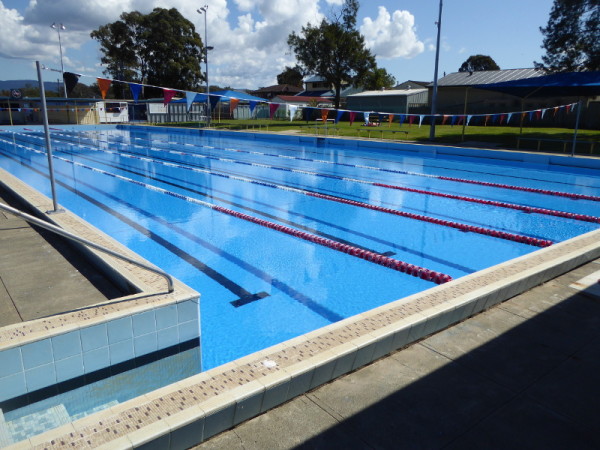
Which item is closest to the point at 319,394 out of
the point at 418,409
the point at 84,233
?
the point at 418,409

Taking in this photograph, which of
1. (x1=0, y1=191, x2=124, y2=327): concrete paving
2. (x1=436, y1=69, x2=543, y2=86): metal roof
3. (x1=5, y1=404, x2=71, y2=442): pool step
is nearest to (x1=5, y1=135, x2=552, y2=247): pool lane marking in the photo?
(x1=0, y1=191, x2=124, y2=327): concrete paving

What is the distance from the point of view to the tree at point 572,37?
2142cm

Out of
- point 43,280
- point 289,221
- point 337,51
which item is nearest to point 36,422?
point 43,280

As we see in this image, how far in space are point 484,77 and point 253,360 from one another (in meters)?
37.4

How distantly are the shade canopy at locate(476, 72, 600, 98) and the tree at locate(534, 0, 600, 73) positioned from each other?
5217 millimetres

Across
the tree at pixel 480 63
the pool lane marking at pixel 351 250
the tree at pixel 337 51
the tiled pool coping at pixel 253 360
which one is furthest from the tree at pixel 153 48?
the tree at pixel 480 63

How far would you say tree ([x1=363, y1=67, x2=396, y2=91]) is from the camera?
130 ft

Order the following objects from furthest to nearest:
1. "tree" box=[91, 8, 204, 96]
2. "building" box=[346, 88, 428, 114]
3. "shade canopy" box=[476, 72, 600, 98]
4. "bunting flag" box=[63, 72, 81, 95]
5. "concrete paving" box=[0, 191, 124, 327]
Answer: "tree" box=[91, 8, 204, 96] < "building" box=[346, 88, 428, 114] < "shade canopy" box=[476, 72, 600, 98] < "bunting flag" box=[63, 72, 81, 95] < "concrete paving" box=[0, 191, 124, 327]

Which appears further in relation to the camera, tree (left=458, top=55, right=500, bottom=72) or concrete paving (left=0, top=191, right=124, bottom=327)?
tree (left=458, top=55, right=500, bottom=72)

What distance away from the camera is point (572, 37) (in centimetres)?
2225

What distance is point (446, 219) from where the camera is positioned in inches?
328

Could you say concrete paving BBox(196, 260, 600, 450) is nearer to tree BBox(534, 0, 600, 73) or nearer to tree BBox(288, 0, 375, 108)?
tree BBox(534, 0, 600, 73)

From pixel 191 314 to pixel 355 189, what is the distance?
806 cm

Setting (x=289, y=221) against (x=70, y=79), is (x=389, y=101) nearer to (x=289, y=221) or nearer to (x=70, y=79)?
(x=70, y=79)
